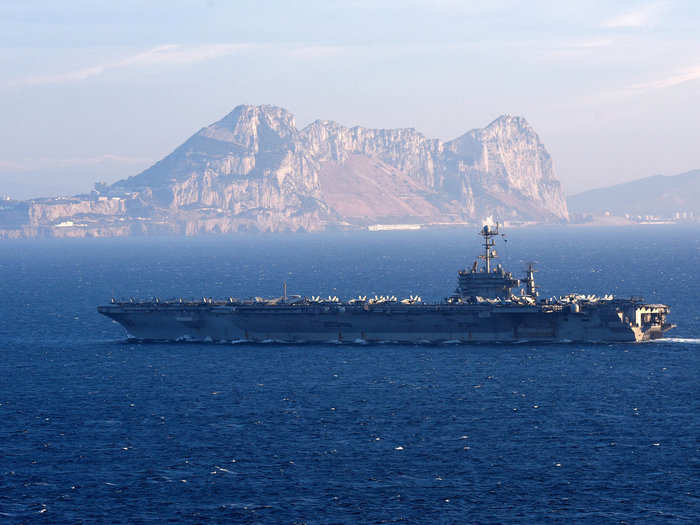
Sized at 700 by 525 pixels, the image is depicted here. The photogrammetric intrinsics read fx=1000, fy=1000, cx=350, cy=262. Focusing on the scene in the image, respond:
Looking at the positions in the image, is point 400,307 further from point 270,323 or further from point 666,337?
point 666,337

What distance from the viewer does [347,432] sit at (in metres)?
42.7

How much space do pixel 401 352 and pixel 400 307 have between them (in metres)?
4.11

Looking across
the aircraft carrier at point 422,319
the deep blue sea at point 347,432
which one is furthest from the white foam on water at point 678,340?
the aircraft carrier at point 422,319

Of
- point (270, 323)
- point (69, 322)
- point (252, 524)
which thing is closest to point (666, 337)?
point (270, 323)

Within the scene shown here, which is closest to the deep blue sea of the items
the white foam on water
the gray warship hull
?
the white foam on water

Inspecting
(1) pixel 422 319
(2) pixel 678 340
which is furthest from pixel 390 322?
(2) pixel 678 340

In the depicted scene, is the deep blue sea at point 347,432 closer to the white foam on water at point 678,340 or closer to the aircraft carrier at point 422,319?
the white foam on water at point 678,340

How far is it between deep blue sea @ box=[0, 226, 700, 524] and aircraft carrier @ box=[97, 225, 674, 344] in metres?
1.58

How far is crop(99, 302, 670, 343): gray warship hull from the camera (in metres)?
63.7

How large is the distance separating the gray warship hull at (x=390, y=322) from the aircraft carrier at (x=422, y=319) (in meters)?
0.06

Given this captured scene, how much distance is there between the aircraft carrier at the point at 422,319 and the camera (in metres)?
63.7

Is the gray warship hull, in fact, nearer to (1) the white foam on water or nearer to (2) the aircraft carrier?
(2) the aircraft carrier

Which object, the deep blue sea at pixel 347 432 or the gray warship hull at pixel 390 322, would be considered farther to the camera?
the gray warship hull at pixel 390 322

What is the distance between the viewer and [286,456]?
39.3 metres
